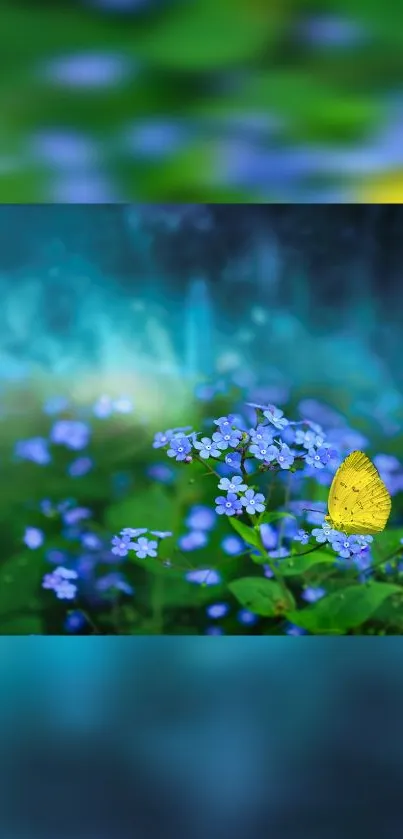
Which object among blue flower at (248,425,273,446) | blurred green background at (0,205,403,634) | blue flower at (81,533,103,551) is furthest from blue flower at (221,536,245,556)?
blue flower at (248,425,273,446)

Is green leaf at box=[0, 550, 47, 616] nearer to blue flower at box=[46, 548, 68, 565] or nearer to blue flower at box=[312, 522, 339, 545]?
blue flower at box=[46, 548, 68, 565]

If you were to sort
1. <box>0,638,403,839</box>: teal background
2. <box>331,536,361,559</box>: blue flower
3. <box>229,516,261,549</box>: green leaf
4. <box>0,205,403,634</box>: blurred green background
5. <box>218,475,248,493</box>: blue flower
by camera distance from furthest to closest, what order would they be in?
<box>0,205,403,634</box>: blurred green background < <box>229,516,261,549</box>: green leaf < <box>218,475,248,493</box>: blue flower < <box>331,536,361,559</box>: blue flower < <box>0,638,403,839</box>: teal background

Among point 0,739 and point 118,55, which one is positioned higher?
point 118,55

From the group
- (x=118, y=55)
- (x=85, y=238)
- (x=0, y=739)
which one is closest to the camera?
(x=0, y=739)

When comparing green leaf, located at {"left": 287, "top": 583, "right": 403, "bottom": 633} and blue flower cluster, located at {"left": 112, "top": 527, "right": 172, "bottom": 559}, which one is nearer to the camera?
blue flower cluster, located at {"left": 112, "top": 527, "right": 172, "bottom": 559}

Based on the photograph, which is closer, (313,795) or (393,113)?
(313,795)

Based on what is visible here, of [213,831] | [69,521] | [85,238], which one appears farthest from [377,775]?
[85,238]

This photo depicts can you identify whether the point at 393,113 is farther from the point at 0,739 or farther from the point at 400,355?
the point at 0,739
